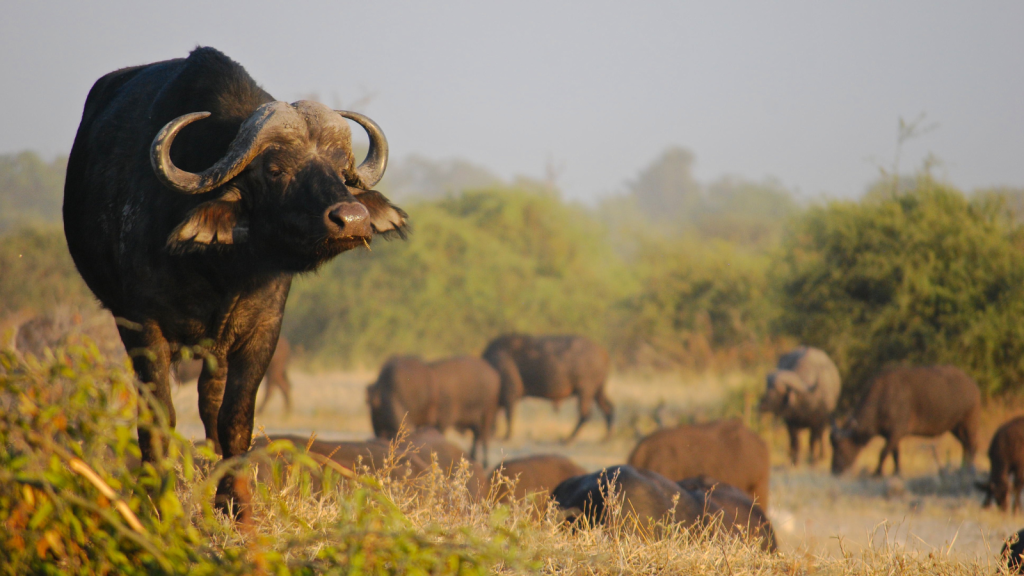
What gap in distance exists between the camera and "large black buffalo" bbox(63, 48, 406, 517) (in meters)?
3.55

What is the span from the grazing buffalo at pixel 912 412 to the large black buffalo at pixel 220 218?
11555 millimetres

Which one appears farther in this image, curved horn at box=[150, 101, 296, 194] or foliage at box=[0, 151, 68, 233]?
foliage at box=[0, 151, 68, 233]

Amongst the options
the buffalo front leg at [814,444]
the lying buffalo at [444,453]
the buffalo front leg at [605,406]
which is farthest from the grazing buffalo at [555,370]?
the lying buffalo at [444,453]

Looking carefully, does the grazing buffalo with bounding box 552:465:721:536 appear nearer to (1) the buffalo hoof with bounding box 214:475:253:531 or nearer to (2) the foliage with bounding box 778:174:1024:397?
(1) the buffalo hoof with bounding box 214:475:253:531

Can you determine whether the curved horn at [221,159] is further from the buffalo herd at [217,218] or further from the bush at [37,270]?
the bush at [37,270]

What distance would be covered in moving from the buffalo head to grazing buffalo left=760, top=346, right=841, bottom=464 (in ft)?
40.3

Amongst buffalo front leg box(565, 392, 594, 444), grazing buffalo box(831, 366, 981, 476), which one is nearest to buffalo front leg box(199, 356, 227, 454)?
grazing buffalo box(831, 366, 981, 476)

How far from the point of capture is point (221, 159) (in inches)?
144

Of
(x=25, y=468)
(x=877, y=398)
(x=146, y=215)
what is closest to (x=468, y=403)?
(x=877, y=398)

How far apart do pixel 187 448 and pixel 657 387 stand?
2108 cm

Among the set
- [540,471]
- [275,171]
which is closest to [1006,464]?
[540,471]

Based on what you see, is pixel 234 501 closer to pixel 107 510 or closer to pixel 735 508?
pixel 107 510

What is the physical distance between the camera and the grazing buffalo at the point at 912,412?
1342 centimetres

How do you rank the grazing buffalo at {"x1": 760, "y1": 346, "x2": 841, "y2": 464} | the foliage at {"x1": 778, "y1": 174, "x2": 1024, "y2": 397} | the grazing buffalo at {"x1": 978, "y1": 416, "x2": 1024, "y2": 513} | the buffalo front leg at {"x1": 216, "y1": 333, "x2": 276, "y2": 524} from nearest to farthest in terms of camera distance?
the buffalo front leg at {"x1": 216, "y1": 333, "x2": 276, "y2": 524}
the grazing buffalo at {"x1": 978, "y1": 416, "x2": 1024, "y2": 513}
the grazing buffalo at {"x1": 760, "y1": 346, "x2": 841, "y2": 464}
the foliage at {"x1": 778, "y1": 174, "x2": 1024, "y2": 397}
